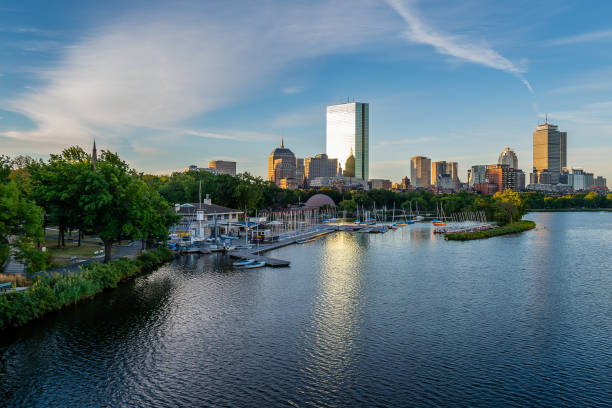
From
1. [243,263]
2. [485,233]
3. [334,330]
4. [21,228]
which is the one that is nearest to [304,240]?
[243,263]

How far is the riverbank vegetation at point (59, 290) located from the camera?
31.6 metres

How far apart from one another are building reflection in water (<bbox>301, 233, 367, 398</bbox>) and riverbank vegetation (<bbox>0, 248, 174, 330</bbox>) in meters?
22.8

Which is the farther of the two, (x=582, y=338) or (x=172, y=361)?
(x=582, y=338)

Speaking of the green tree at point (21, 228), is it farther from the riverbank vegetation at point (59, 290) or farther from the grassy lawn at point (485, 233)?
the grassy lawn at point (485, 233)

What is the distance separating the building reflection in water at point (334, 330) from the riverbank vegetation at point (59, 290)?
22800 mm

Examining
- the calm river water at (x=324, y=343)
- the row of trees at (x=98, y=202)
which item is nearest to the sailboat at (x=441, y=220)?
the calm river water at (x=324, y=343)

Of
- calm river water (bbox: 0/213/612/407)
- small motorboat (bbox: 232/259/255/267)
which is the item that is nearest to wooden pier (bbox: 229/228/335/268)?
small motorboat (bbox: 232/259/255/267)

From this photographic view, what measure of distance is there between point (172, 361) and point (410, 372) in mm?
15644

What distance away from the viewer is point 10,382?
2355cm

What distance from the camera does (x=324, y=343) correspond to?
2969 cm

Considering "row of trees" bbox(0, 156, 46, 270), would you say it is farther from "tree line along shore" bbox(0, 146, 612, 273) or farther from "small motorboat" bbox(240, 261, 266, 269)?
"small motorboat" bbox(240, 261, 266, 269)

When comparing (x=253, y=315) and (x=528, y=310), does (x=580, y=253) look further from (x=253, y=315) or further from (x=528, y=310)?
(x=253, y=315)

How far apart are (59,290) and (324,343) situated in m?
25.5

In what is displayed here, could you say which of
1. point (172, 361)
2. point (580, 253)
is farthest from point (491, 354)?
point (580, 253)
